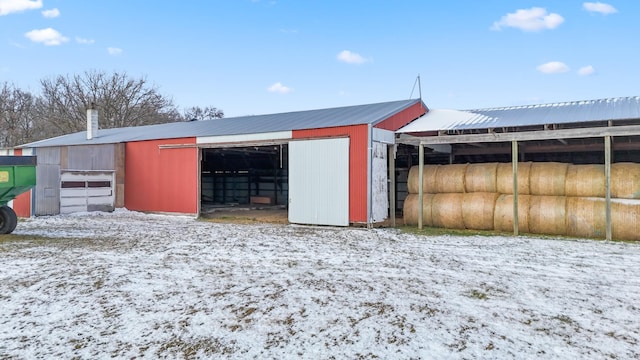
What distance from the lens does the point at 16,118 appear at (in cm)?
3619

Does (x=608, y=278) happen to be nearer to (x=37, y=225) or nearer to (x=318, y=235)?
(x=318, y=235)

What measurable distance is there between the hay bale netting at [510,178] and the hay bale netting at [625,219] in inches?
78.6

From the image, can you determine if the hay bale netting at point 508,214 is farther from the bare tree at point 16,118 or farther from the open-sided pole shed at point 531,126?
the bare tree at point 16,118

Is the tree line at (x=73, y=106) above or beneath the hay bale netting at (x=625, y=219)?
above

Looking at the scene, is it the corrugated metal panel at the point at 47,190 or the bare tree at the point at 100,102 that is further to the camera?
the bare tree at the point at 100,102

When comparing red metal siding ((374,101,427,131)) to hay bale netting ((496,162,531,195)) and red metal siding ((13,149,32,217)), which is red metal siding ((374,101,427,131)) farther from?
red metal siding ((13,149,32,217))

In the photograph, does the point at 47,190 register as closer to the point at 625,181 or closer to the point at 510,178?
the point at 510,178

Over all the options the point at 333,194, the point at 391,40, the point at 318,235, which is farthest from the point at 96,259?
the point at 391,40

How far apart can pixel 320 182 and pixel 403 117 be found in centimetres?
391

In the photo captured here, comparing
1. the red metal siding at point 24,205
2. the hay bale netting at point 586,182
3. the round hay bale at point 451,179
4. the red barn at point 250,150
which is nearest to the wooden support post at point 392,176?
the red barn at point 250,150

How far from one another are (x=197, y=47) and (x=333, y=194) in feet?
32.2

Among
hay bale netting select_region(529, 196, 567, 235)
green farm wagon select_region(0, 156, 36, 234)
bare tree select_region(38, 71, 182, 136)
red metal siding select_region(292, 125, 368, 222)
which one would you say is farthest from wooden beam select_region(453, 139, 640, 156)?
bare tree select_region(38, 71, 182, 136)

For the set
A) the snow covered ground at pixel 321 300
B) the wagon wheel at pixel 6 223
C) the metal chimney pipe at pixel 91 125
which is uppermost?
the metal chimney pipe at pixel 91 125

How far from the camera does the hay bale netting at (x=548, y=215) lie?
35.3ft
